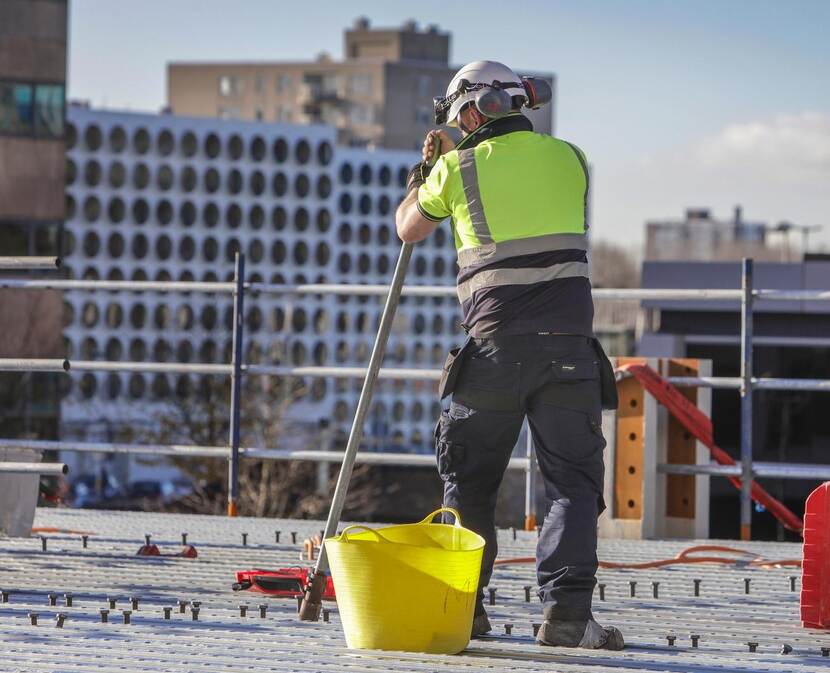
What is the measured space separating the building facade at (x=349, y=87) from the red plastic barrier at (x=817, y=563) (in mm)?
119991

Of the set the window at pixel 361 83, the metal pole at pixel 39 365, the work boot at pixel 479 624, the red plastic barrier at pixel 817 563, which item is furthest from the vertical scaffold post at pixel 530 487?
the window at pixel 361 83

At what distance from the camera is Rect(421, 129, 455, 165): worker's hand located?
4.87m

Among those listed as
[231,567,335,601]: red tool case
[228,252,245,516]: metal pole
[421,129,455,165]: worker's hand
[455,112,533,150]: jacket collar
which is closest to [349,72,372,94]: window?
[228,252,245,516]: metal pole

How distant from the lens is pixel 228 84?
133000 mm

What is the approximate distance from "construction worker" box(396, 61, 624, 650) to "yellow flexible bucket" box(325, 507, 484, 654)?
0.28 metres

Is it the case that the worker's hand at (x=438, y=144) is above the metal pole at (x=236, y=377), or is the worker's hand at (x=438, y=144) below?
above

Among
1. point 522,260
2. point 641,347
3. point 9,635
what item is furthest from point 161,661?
point 641,347

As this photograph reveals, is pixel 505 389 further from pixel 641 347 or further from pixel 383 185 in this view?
pixel 383 185

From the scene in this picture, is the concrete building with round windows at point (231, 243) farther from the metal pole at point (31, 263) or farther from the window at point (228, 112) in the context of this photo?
the metal pole at point (31, 263)

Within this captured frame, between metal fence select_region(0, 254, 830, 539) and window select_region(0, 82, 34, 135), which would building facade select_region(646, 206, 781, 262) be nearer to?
window select_region(0, 82, 34, 135)

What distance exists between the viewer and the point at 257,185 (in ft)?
356

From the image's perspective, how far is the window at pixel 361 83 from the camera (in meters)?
129

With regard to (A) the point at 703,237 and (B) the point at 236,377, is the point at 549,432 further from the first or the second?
(A) the point at 703,237

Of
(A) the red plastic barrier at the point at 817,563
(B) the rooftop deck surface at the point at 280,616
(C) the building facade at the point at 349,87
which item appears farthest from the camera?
(C) the building facade at the point at 349,87
